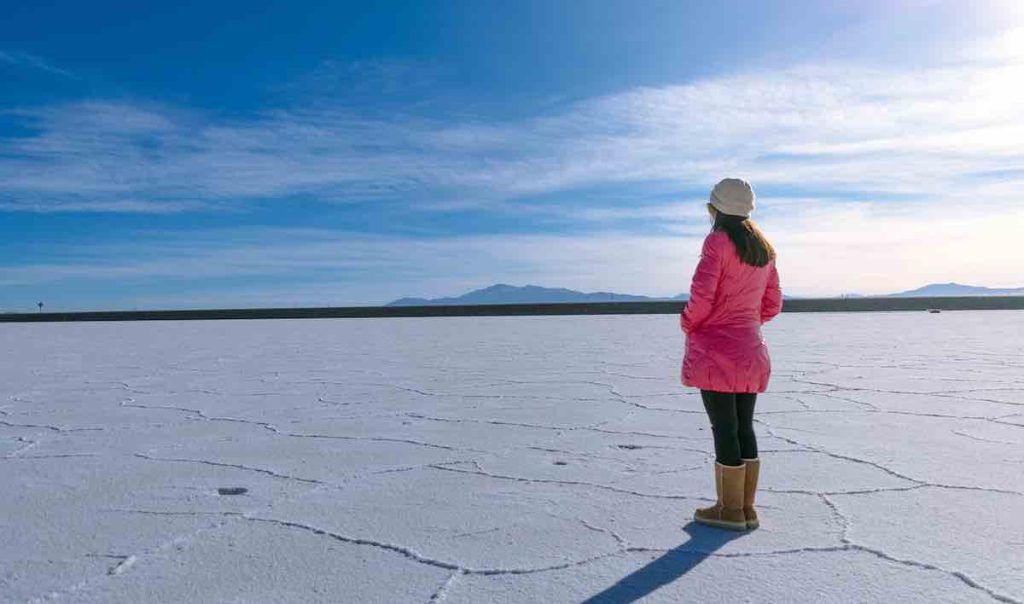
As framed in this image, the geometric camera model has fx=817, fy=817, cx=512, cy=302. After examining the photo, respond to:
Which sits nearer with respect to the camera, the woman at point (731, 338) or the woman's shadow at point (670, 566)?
the woman's shadow at point (670, 566)

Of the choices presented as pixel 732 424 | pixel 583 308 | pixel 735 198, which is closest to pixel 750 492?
pixel 732 424

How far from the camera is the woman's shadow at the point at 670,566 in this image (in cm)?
169

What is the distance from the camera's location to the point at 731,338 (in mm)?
2070

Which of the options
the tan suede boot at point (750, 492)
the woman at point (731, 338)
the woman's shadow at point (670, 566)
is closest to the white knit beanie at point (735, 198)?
the woman at point (731, 338)

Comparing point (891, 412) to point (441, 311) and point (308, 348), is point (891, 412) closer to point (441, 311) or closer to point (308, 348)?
point (308, 348)

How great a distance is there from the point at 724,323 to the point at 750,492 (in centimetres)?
46

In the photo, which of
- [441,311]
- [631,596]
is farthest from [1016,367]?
[441,311]

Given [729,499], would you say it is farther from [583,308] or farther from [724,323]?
[583,308]

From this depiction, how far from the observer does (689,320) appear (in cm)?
206

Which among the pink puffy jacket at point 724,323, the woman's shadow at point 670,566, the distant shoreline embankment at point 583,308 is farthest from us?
the distant shoreline embankment at point 583,308

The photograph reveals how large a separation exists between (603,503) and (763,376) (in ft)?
2.05

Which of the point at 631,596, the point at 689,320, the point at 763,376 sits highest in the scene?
the point at 689,320

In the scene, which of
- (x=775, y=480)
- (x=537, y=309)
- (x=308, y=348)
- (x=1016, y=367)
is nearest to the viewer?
(x=775, y=480)

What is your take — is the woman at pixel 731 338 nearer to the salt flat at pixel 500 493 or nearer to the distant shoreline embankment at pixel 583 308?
the salt flat at pixel 500 493
